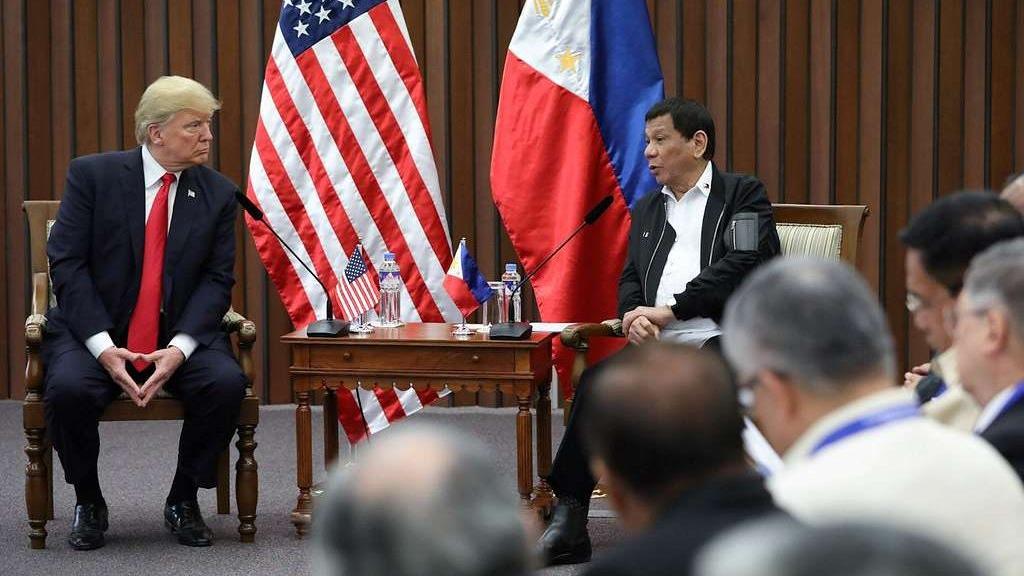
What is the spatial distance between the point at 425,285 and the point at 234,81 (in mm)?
1860

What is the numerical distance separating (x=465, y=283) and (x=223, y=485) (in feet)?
3.38

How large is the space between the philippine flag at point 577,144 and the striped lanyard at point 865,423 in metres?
3.15

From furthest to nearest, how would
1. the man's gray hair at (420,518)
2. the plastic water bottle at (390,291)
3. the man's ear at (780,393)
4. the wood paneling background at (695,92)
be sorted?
1. the wood paneling background at (695,92)
2. the plastic water bottle at (390,291)
3. the man's ear at (780,393)
4. the man's gray hair at (420,518)

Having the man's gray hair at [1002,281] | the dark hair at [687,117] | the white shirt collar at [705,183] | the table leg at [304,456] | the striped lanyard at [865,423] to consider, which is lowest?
the table leg at [304,456]

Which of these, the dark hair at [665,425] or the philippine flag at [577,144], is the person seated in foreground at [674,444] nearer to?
the dark hair at [665,425]

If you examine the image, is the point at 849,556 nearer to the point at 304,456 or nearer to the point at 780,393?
the point at 780,393

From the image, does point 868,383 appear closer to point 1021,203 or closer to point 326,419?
point 1021,203

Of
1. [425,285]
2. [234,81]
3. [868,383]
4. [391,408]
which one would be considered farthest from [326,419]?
[868,383]

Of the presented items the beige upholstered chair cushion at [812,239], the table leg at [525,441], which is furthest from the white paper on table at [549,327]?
the beige upholstered chair cushion at [812,239]

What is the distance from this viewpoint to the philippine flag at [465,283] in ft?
14.8

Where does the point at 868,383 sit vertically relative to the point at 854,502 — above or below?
above

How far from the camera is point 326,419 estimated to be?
4.51m

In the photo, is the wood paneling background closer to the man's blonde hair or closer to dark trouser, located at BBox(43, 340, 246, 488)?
the man's blonde hair

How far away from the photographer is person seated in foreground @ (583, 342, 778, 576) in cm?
126
